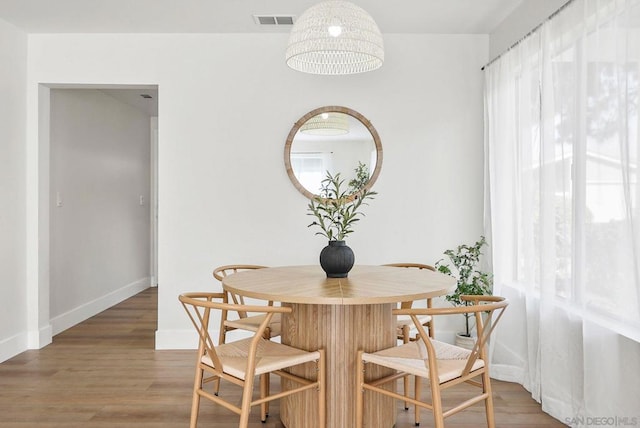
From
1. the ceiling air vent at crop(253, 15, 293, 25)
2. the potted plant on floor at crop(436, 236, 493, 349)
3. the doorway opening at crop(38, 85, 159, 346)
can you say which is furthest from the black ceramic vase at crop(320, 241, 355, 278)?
the doorway opening at crop(38, 85, 159, 346)

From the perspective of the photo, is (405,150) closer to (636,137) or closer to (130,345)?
(636,137)

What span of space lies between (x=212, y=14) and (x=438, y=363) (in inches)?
113

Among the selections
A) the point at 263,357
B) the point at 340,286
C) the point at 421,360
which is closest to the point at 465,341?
the point at 421,360

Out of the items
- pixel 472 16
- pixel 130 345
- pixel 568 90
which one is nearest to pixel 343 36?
pixel 568 90

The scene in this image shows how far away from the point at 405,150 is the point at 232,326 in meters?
2.05

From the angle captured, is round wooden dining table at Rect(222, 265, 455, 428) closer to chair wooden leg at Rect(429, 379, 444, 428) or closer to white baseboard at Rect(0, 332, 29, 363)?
chair wooden leg at Rect(429, 379, 444, 428)

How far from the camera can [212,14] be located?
11.4ft

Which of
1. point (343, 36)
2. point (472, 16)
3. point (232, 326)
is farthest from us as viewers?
point (472, 16)

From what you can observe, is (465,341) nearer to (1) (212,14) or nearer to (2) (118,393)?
(2) (118,393)

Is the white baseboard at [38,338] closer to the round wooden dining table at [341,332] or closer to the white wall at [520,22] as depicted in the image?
the round wooden dining table at [341,332]

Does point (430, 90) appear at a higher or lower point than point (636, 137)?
higher

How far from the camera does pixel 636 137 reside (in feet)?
6.53

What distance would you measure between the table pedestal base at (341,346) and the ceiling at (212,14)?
7.11ft

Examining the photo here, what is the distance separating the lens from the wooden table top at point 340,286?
192 cm
